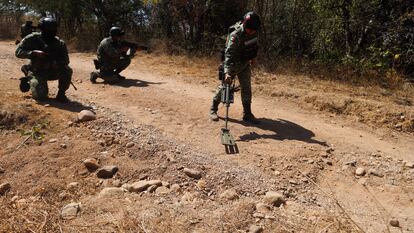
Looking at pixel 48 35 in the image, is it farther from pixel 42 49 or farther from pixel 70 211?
pixel 70 211

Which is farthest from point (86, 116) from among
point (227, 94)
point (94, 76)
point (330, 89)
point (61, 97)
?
point (330, 89)

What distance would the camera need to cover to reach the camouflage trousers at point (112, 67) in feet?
25.3

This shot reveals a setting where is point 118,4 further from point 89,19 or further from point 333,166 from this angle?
point 333,166

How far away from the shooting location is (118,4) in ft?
43.7

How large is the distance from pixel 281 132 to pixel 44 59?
3646 millimetres

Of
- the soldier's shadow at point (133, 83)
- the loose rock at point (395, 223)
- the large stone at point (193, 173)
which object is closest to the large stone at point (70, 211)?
the large stone at point (193, 173)

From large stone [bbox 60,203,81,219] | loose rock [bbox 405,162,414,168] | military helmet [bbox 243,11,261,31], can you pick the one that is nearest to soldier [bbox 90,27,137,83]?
military helmet [bbox 243,11,261,31]

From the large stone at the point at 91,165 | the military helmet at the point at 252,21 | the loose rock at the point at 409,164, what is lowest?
the large stone at the point at 91,165

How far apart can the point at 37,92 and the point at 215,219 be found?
390cm

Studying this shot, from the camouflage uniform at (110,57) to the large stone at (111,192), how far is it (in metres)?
4.23

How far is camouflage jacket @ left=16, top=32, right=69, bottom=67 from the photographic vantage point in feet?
→ 18.8

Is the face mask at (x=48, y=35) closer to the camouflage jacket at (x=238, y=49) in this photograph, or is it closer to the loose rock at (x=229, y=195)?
the camouflage jacket at (x=238, y=49)

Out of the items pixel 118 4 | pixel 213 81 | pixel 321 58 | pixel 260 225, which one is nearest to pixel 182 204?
pixel 260 225

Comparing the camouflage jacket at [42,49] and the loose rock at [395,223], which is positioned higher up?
the camouflage jacket at [42,49]
